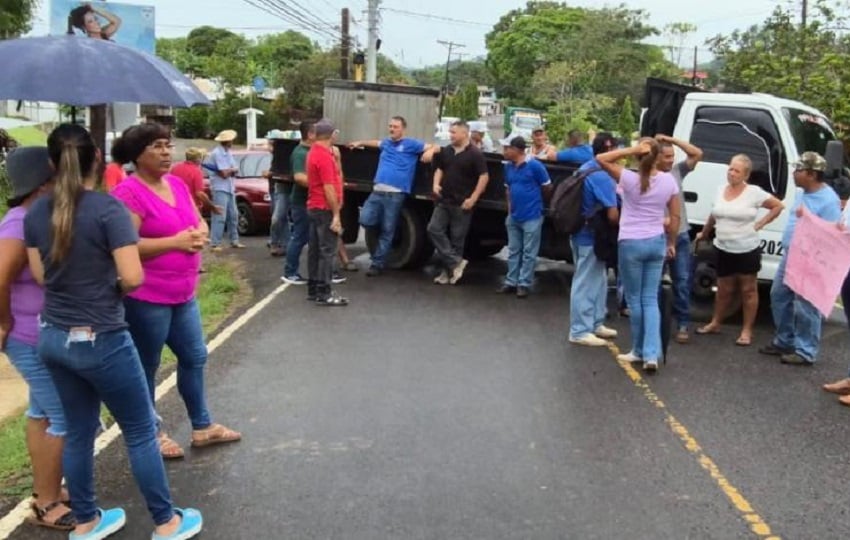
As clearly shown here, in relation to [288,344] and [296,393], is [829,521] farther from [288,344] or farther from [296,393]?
[288,344]

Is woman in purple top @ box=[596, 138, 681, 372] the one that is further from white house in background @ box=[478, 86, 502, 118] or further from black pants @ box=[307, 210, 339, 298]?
white house in background @ box=[478, 86, 502, 118]

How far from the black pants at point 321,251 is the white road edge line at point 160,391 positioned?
546 millimetres

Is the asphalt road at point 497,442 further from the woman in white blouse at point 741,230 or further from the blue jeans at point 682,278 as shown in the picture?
the woman in white blouse at point 741,230

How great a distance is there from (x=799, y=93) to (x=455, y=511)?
14398 mm

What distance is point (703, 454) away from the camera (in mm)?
4715

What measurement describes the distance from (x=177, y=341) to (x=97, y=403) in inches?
35.4

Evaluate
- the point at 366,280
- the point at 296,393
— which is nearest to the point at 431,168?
the point at 366,280

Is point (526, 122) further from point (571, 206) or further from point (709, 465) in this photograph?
point (709, 465)

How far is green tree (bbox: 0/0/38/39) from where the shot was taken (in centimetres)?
1762

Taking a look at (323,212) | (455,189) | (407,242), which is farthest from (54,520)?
(407,242)

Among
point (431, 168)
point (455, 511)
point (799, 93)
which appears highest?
point (799, 93)

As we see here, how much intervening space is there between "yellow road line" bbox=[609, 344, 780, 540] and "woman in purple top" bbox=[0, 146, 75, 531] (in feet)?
9.99

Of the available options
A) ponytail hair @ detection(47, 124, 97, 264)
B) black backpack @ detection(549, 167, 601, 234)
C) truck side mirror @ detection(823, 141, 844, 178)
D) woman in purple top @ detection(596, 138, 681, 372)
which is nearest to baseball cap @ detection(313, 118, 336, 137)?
black backpack @ detection(549, 167, 601, 234)

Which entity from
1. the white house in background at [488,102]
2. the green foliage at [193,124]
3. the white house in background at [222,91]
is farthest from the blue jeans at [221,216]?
the white house in background at [488,102]
